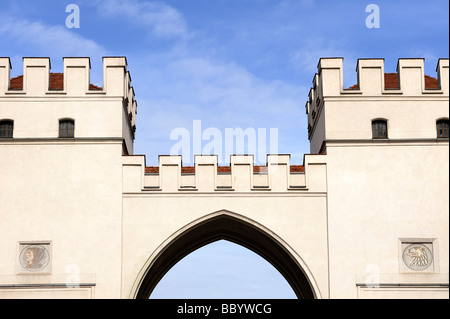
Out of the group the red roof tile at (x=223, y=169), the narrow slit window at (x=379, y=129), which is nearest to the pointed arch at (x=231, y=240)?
the red roof tile at (x=223, y=169)

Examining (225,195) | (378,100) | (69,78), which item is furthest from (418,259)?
(69,78)

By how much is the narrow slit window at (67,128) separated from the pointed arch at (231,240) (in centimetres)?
538

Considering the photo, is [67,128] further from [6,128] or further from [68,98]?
[6,128]

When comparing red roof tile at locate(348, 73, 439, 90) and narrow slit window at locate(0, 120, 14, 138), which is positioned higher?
red roof tile at locate(348, 73, 439, 90)

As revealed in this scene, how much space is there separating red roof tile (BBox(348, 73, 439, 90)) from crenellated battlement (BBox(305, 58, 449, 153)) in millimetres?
720

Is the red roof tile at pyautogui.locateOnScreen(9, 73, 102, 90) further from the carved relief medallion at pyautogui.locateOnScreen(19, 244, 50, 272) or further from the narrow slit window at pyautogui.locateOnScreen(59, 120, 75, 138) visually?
the carved relief medallion at pyautogui.locateOnScreen(19, 244, 50, 272)

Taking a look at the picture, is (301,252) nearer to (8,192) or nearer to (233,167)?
(233,167)

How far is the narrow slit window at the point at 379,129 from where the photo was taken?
30.5 meters

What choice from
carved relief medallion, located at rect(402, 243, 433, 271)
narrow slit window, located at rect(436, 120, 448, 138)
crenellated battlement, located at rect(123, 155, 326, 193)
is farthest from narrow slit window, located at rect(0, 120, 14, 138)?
narrow slit window, located at rect(436, 120, 448, 138)

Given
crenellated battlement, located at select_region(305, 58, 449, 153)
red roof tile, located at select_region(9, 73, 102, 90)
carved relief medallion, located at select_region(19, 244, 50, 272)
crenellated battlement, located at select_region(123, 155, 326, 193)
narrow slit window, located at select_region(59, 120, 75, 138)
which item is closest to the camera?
carved relief medallion, located at select_region(19, 244, 50, 272)

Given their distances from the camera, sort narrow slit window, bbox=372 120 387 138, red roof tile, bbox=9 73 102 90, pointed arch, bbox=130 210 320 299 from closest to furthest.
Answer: pointed arch, bbox=130 210 320 299
narrow slit window, bbox=372 120 387 138
red roof tile, bbox=9 73 102 90

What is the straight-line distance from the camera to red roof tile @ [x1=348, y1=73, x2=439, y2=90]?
31884 mm

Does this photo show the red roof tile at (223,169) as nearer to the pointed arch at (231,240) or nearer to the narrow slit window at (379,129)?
the pointed arch at (231,240)
